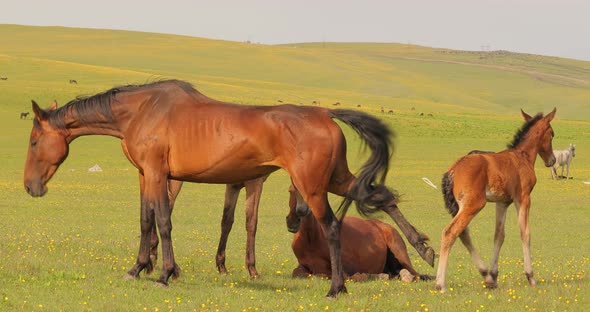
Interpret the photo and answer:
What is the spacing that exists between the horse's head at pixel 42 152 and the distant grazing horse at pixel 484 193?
4937 mm

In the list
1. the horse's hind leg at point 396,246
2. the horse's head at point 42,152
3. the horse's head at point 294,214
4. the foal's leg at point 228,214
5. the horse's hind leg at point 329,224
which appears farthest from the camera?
the foal's leg at point 228,214

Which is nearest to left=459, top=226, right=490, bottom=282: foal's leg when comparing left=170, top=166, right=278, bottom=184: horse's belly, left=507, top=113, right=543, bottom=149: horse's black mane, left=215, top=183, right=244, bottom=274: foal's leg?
left=507, top=113, right=543, bottom=149: horse's black mane

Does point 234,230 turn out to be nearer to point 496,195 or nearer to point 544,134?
point 544,134

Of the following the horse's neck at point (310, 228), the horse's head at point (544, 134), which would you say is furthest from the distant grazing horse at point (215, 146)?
the horse's head at point (544, 134)

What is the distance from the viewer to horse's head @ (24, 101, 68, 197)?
12.1 m

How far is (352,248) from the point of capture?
12.7 meters

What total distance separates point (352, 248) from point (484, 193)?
2.13 meters

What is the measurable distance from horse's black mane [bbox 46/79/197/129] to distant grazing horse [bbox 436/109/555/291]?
11.7 feet

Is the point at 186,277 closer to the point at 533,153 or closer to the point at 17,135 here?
the point at 533,153

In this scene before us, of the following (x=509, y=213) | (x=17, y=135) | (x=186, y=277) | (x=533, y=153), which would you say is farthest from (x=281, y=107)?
(x=17, y=135)

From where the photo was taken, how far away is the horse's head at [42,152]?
12.1 meters

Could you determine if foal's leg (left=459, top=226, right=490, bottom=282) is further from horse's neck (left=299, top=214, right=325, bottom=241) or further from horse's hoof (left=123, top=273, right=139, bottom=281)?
horse's hoof (left=123, top=273, right=139, bottom=281)

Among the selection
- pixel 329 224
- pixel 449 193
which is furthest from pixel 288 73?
pixel 329 224

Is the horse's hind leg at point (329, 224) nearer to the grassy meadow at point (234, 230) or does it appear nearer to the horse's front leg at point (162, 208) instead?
the grassy meadow at point (234, 230)
